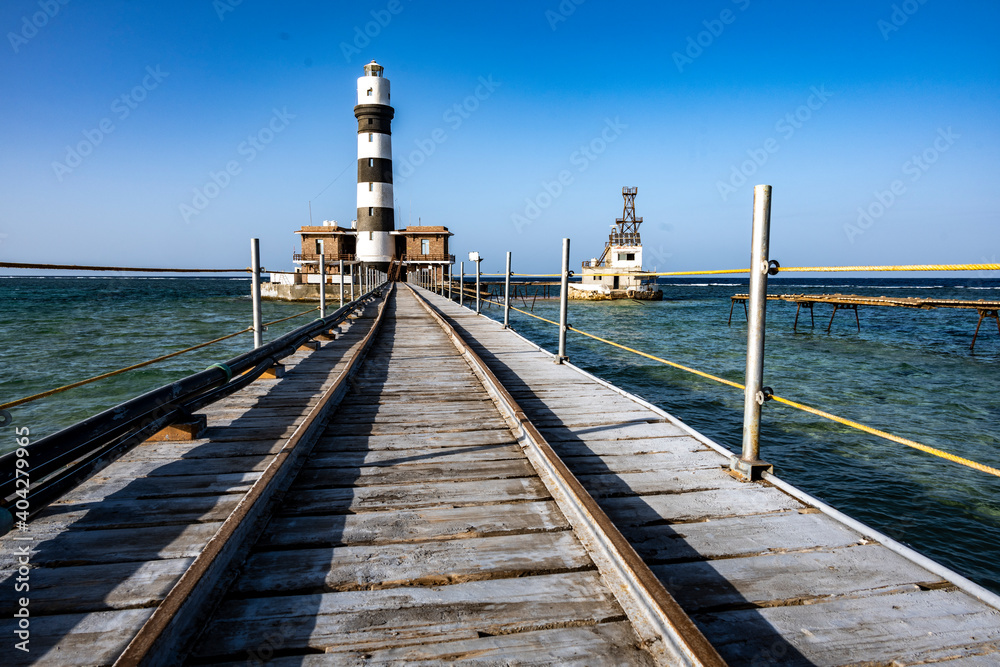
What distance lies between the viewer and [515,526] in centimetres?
226

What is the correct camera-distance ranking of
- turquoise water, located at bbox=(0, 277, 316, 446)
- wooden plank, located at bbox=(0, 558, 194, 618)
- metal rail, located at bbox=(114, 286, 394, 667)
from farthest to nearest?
turquoise water, located at bbox=(0, 277, 316, 446)
wooden plank, located at bbox=(0, 558, 194, 618)
metal rail, located at bbox=(114, 286, 394, 667)

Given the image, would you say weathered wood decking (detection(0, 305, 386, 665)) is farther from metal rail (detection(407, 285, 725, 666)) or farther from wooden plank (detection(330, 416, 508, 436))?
metal rail (detection(407, 285, 725, 666))

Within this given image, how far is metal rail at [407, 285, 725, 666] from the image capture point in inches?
56.3

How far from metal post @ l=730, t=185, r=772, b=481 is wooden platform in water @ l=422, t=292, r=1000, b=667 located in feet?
0.43

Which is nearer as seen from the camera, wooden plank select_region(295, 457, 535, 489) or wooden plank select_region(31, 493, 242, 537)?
wooden plank select_region(31, 493, 242, 537)

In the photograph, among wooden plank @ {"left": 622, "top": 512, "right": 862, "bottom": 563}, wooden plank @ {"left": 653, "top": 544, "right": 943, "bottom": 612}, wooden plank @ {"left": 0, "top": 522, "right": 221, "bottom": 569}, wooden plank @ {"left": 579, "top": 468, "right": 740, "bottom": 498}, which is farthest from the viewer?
wooden plank @ {"left": 579, "top": 468, "right": 740, "bottom": 498}

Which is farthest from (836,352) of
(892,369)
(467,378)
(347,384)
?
(347,384)

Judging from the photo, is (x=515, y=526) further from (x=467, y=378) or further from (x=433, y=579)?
(x=467, y=378)

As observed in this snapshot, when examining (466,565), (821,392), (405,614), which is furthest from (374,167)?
(405,614)

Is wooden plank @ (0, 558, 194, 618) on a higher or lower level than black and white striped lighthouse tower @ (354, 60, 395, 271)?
lower

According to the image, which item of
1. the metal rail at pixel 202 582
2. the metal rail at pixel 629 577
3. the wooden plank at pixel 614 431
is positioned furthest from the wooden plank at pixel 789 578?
the metal rail at pixel 202 582

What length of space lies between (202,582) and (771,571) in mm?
2077

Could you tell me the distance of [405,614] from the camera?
5.48 ft

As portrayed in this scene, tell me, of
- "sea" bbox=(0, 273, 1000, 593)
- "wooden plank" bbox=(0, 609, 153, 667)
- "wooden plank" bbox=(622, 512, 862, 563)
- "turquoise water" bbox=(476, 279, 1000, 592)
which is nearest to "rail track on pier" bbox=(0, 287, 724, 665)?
"wooden plank" bbox=(0, 609, 153, 667)
